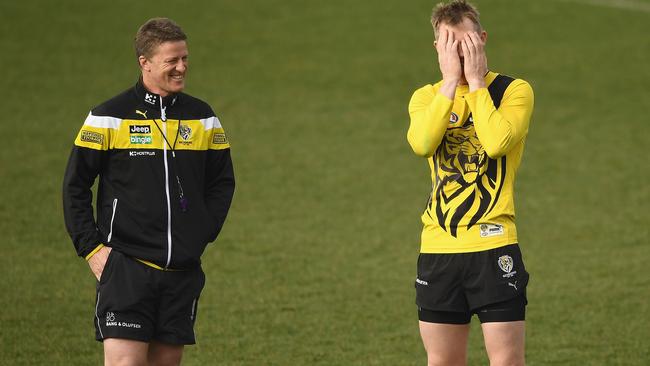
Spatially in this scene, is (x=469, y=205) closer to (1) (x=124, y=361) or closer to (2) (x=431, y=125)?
(2) (x=431, y=125)

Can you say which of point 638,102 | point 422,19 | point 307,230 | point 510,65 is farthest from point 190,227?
point 422,19

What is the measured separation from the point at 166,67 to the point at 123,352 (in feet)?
4.43

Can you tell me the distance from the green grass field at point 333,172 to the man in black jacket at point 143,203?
2406mm

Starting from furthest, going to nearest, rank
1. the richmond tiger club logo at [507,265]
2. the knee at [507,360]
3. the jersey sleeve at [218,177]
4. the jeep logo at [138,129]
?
the jersey sleeve at [218,177] < the jeep logo at [138,129] < the richmond tiger club logo at [507,265] < the knee at [507,360]

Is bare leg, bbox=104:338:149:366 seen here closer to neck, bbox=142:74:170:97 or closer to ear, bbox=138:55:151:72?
neck, bbox=142:74:170:97

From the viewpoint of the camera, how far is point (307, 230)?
36.4 feet

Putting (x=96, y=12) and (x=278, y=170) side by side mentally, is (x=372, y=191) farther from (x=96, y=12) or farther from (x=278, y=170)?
(x=96, y=12)

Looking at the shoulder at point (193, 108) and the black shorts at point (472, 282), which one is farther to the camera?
the shoulder at point (193, 108)

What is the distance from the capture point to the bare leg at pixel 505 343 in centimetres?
502

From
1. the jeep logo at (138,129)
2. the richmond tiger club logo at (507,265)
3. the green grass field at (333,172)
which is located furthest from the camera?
the green grass field at (333,172)

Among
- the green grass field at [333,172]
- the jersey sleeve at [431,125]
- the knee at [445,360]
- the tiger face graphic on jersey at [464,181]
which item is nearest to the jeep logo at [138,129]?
the jersey sleeve at [431,125]

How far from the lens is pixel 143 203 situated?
5223 mm

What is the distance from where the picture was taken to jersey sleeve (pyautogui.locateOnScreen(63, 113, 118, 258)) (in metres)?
5.19

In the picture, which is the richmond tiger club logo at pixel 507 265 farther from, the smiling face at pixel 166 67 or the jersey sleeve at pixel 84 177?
the jersey sleeve at pixel 84 177
